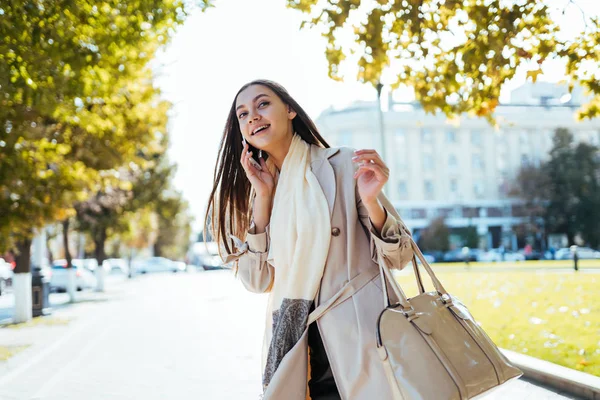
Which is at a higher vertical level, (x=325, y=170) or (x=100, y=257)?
(x=325, y=170)

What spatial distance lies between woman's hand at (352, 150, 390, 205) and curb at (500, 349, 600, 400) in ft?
14.3

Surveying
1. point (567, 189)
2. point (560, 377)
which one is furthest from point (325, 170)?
point (567, 189)

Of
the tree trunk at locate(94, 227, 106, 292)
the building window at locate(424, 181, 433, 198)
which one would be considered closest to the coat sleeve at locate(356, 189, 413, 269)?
the tree trunk at locate(94, 227, 106, 292)

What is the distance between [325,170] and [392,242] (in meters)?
0.44

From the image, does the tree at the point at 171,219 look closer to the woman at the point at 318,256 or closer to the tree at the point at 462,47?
the tree at the point at 462,47

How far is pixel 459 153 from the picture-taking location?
266 ft

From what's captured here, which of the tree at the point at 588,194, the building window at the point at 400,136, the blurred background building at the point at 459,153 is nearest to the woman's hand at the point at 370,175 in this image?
the tree at the point at 588,194

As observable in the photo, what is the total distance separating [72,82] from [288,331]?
7540 millimetres

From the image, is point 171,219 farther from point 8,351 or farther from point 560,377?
point 560,377

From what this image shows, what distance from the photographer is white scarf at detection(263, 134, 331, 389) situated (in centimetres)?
252

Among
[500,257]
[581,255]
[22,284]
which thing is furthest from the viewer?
[500,257]

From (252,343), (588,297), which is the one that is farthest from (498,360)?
(588,297)

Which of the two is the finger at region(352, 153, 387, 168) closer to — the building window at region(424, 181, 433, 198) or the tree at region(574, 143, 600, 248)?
the tree at region(574, 143, 600, 248)

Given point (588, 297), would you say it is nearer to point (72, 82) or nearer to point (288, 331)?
point (72, 82)
